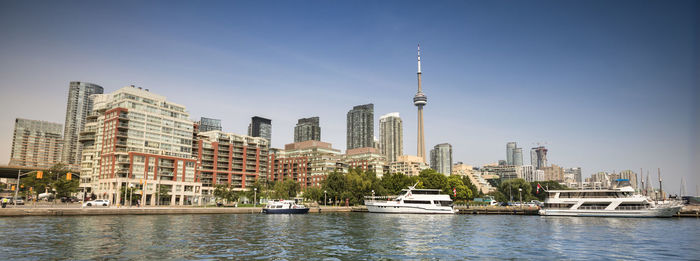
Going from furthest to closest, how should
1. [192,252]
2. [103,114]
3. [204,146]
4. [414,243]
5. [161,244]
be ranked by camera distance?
[204,146] < [103,114] < [414,243] < [161,244] < [192,252]

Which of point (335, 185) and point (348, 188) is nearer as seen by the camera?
point (348, 188)

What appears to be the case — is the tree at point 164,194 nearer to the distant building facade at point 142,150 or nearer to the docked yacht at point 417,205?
the distant building facade at point 142,150

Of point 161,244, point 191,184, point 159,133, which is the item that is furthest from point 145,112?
point 161,244

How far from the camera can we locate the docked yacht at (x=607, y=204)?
94.2m

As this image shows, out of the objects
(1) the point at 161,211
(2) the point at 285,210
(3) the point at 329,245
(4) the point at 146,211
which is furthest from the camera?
(2) the point at 285,210

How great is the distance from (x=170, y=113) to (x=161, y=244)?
11773 centimetres

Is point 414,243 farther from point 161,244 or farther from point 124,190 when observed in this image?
point 124,190

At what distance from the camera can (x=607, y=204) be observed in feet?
325

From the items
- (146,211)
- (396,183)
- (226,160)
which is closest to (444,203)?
(396,183)

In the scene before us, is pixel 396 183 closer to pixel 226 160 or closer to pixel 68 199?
pixel 226 160

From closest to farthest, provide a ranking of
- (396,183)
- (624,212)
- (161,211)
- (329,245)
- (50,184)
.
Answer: (329,245), (624,212), (161,211), (50,184), (396,183)

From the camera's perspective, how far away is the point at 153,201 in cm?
13575

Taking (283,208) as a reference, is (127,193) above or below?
above

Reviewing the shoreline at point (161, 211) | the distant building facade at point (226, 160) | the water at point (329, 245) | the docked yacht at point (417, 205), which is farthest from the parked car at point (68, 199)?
the docked yacht at point (417, 205)
